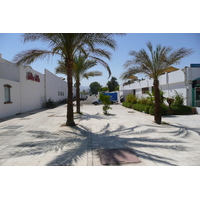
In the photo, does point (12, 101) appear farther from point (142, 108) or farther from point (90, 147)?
point (142, 108)

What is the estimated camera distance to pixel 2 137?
6.91 meters

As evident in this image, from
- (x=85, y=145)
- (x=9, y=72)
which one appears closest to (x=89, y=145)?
(x=85, y=145)

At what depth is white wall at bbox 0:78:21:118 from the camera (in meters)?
12.1

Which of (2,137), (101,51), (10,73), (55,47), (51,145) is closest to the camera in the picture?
(51,145)

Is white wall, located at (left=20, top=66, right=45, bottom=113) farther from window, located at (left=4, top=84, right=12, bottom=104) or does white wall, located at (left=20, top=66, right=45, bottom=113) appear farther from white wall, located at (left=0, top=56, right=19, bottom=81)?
window, located at (left=4, top=84, right=12, bottom=104)

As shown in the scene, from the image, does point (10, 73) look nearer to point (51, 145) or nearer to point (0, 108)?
point (0, 108)

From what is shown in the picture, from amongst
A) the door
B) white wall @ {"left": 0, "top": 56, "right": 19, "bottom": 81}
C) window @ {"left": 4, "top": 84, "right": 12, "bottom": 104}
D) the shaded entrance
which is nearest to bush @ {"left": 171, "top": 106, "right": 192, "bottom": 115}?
the shaded entrance

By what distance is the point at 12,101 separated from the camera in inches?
539

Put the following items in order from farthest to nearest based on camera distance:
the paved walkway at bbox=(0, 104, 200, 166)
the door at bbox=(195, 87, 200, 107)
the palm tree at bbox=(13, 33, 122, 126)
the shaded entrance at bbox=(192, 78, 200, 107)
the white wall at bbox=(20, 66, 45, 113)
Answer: the white wall at bbox=(20, 66, 45, 113)
the door at bbox=(195, 87, 200, 107)
the shaded entrance at bbox=(192, 78, 200, 107)
the palm tree at bbox=(13, 33, 122, 126)
the paved walkway at bbox=(0, 104, 200, 166)

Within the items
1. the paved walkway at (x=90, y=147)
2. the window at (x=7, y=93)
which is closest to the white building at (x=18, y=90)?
the window at (x=7, y=93)

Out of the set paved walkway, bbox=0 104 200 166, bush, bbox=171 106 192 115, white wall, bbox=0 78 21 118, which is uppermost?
white wall, bbox=0 78 21 118

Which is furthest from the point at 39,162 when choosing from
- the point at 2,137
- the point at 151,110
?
the point at 151,110

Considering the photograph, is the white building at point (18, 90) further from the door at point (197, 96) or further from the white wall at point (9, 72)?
the door at point (197, 96)

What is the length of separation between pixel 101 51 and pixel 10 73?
32.5 ft
